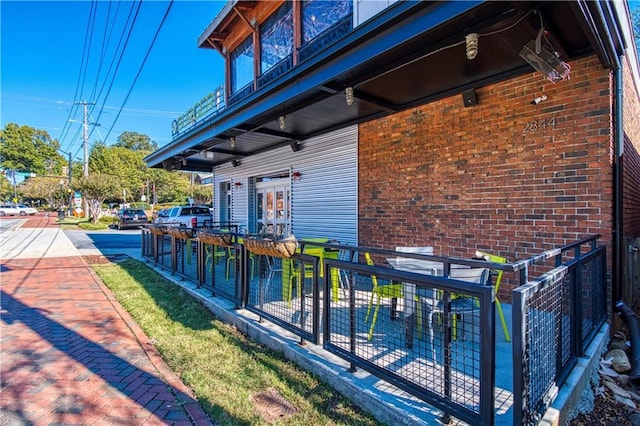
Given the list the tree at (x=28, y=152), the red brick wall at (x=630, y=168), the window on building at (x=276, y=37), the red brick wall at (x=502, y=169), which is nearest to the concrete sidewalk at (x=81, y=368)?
the red brick wall at (x=502, y=169)

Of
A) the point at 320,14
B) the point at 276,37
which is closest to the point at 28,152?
the point at 276,37

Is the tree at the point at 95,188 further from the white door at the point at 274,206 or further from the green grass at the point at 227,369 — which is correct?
the green grass at the point at 227,369

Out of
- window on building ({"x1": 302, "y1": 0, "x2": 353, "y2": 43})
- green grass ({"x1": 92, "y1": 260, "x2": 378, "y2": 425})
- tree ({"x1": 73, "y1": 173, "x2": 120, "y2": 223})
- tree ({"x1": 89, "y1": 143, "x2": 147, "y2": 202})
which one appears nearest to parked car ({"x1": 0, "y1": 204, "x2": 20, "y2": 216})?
tree ({"x1": 89, "y1": 143, "x2": 147, "y2": 202})

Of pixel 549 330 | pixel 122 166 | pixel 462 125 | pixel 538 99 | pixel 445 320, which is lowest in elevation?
pixel 549 330

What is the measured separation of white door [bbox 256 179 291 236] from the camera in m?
9.22

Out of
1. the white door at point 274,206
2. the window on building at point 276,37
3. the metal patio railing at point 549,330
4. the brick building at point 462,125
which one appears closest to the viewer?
the metal patio railing at point 549,330

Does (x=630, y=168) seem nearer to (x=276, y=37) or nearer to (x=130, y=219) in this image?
(x=276, y=37)

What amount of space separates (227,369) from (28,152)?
74.2m

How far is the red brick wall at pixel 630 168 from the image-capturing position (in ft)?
13.9

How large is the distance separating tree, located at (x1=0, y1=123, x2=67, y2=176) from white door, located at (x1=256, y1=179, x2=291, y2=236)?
6088 centimetres

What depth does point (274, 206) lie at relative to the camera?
32.2 feet

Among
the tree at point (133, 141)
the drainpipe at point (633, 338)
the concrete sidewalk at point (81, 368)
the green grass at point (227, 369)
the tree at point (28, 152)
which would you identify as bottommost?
the concrete sidewalk at point (81, 368)

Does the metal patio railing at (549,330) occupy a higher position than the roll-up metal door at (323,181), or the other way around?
the roll-up metal door at (323,181)

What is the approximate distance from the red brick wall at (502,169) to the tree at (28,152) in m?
66.6
